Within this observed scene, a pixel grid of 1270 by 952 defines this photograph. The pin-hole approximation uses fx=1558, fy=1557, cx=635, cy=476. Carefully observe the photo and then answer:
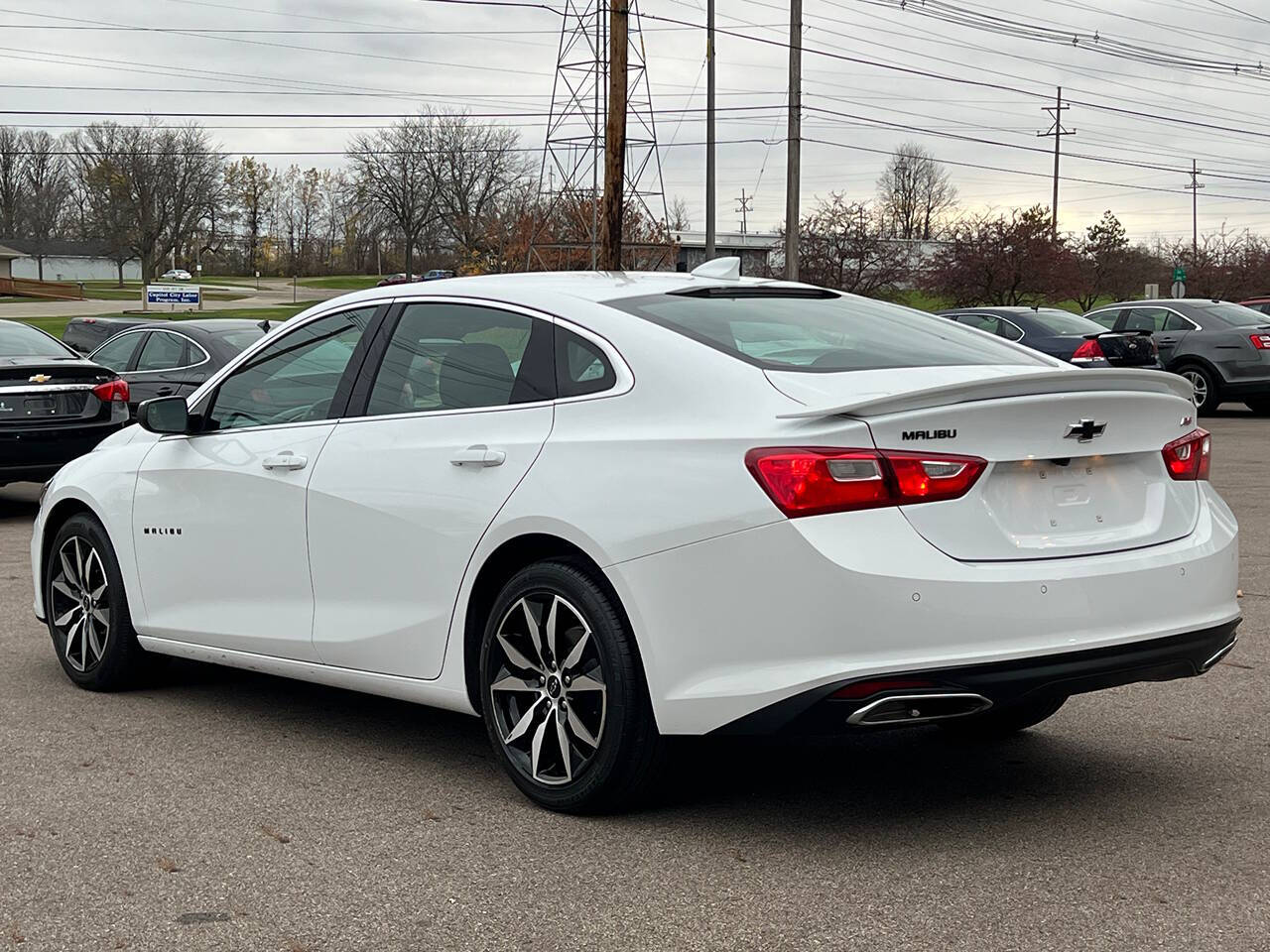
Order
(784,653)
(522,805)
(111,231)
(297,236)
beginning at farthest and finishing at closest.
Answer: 1. (297,236)
2. (111,231)
3. (522,805)
4. (784,653)

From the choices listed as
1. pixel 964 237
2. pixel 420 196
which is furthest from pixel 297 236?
pixel 964 237

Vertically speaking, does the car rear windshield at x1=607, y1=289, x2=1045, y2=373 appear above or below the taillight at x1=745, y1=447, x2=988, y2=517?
above

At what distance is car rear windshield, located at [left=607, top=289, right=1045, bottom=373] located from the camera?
4535 millimetres

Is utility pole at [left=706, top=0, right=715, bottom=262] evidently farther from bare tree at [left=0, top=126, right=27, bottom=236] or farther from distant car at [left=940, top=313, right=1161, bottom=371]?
bare tree at [left=0, top=126, right=27, bottom=236]

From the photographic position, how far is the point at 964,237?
47719mm

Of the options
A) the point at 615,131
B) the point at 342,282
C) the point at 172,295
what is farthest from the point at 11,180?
the point at 615,131

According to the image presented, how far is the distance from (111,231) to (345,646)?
324ft

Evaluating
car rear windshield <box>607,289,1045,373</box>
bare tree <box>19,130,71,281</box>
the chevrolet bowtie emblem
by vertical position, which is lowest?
the chevrolet bowtie emblem

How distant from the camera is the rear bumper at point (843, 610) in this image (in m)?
3.89

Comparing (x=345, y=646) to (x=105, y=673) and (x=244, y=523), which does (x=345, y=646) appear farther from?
(x=105, y=673)

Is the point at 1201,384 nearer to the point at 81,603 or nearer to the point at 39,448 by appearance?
the point at 39,448

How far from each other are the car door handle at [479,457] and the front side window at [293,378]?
2.81ft

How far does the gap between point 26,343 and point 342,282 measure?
107 meters

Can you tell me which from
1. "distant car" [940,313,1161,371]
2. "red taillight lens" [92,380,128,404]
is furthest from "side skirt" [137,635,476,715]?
"distant car" [940,313,1161,371]
